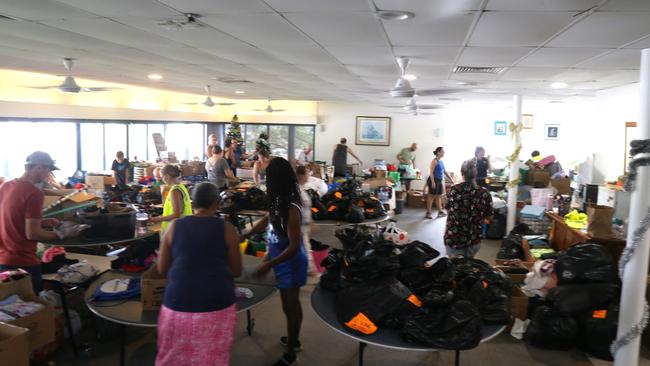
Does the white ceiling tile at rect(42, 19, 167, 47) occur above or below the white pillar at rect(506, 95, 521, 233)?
above

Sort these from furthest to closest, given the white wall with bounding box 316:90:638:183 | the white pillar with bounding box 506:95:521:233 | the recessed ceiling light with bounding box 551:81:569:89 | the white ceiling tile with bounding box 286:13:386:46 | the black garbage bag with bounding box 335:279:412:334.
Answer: the white wall with bounding box 316:90:638:183
the white pillar with bounding box 506:95:521:233
the recessed ceiling light with bounding box 551:81:569:89
the white ceiling tile with bounding box 286:13:386:46
the black garbage bag with bounding box 335:279:412:334

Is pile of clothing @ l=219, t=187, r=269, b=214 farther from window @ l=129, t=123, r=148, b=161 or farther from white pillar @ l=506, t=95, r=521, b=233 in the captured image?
window @ l=129, t=123, r=148, b=161

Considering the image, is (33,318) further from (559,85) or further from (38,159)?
(559,85)

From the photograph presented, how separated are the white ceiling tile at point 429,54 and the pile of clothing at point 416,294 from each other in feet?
6.19

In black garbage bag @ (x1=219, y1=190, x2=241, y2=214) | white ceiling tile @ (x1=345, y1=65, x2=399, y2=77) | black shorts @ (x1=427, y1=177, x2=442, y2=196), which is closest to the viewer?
white ceiling tile @ (x1=345, y1=65, x2=399, y2=77)

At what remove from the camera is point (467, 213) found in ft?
14.2

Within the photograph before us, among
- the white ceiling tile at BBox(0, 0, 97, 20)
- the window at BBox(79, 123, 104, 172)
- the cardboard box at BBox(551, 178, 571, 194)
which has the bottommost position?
the cardboard box at BBox(551, 178, 571, 194)

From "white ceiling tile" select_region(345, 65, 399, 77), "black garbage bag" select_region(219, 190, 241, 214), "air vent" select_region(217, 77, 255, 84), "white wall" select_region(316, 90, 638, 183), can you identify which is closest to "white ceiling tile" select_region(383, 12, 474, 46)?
"white ceiling tile" select_region(345, 65, 399, 77)

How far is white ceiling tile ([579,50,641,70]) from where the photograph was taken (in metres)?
3.96

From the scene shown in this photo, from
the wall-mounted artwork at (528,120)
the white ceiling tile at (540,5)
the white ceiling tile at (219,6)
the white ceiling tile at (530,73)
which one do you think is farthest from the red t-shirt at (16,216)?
the wall-mounted artwork at (528,120)

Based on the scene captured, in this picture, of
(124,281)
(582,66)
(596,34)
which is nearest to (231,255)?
(124,281)

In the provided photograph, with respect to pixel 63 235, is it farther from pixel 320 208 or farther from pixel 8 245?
pixel 320 208

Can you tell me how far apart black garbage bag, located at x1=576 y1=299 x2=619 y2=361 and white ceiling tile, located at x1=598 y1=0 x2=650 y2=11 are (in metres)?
2.50

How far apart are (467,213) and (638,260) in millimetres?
1503
